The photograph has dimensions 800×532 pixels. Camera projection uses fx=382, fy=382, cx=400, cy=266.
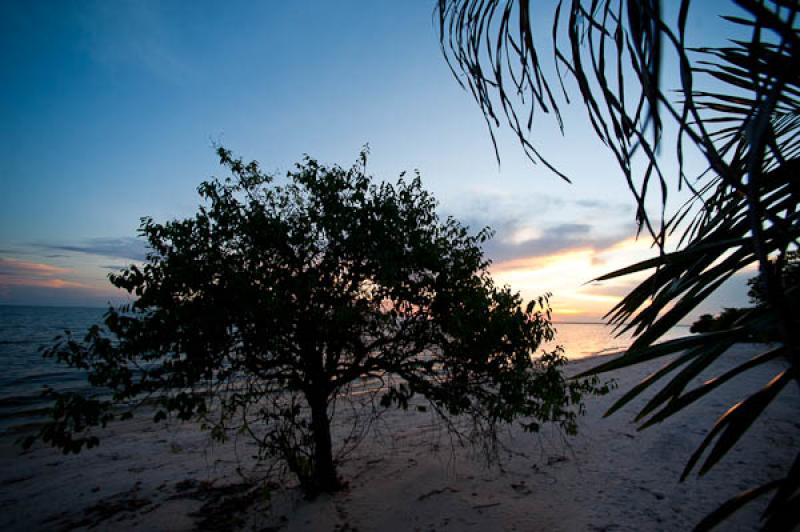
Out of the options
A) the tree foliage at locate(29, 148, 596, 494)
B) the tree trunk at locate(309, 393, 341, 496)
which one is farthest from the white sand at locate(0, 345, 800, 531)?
the tree foliage at locate(29, 148, 596, 494)

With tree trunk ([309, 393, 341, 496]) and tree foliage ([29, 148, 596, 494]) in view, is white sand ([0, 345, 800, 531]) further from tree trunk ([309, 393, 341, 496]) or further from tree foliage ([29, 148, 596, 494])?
tree foliage ([29, 148, 596, 494])

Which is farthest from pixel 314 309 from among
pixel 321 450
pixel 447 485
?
pixel 447 485

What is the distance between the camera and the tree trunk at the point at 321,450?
244 inches

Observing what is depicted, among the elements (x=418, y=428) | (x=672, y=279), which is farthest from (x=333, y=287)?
(x=418, y=428)

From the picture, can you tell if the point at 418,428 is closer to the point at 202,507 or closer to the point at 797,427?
the point at 202,507

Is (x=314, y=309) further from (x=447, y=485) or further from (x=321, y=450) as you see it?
(x=447, y=485)

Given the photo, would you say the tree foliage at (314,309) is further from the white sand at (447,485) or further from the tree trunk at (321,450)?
the white sand at (447,485)

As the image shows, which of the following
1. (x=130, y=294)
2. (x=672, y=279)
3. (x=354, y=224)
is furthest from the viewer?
(x=354, y=224)

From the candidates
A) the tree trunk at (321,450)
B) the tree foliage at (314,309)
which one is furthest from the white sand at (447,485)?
the tree foliage at (314,309)

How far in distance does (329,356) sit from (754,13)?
6.06m

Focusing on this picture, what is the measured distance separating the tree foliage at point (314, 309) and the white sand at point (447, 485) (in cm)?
172

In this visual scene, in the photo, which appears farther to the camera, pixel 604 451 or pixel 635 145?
pixel 604 451

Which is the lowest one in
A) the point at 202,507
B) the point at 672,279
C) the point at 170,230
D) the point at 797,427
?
the point at 202,507

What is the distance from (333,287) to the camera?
5566 mm
